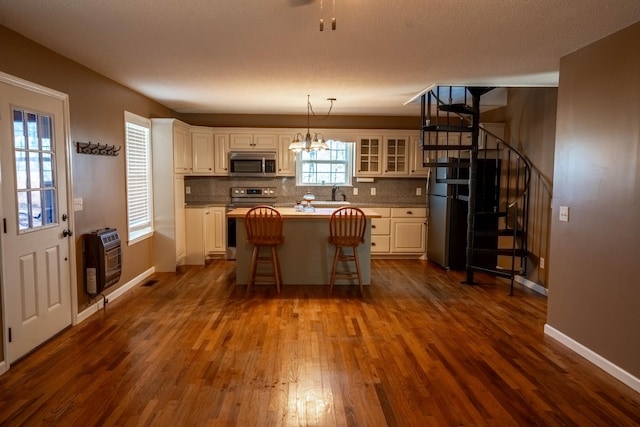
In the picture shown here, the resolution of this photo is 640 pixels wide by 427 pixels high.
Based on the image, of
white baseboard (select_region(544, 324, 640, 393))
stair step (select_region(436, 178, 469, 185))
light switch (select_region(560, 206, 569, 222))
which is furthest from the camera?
stair step (select_region(436, 178, 469, 185))

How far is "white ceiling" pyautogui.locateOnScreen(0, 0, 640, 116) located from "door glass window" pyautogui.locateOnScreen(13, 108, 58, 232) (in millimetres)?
Answer: 637

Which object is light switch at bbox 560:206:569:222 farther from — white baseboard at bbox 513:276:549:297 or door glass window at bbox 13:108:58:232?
door glass window at bbox 13:108:58:232

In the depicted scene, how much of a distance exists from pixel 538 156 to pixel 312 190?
11.6 ft

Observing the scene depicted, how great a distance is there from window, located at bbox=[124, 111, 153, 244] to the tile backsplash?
1448mm

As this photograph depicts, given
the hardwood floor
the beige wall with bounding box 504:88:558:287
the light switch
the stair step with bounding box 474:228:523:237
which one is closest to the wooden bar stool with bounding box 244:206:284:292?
the hardwood floor

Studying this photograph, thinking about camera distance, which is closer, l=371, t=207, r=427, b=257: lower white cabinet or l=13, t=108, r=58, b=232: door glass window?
l=13, t=108, r=58, b=232: door glass window

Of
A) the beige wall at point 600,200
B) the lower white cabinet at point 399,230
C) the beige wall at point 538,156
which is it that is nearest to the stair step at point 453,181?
the beige wall at point 538,156

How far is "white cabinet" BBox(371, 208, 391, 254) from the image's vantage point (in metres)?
6.80

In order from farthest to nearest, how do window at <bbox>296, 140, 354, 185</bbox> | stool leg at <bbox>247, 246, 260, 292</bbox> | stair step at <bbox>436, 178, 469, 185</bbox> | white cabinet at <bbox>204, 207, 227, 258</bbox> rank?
window at <bbox>296, 140, 354, 185</bbox> → white cabinet at <bbox>204, 207, 227, 258</bbox> → stair step at <bbox>436, 178, 469, 185</bbox> → stool leg at <bbox>247, 246, 260, 292</bbox>

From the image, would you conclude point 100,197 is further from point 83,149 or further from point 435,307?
point 435,307

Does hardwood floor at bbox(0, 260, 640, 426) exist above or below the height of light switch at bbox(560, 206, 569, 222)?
below

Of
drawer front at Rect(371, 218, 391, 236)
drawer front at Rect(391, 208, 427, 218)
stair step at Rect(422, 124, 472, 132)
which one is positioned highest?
stair step at Rect(422, 124, 472, 132)

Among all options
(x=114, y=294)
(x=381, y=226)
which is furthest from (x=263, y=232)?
(x=381, y=226)

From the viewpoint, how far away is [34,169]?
3.23 meters
